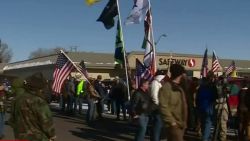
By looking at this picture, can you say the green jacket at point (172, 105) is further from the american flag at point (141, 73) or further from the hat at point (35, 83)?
the american flag at point (141, 73)

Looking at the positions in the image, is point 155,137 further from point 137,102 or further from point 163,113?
point 163,113

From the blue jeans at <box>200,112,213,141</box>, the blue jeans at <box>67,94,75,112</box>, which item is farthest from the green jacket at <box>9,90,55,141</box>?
the blue jeans at <box>67,94,75,112</box>

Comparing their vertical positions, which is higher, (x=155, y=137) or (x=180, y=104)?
(x=180, y=104)

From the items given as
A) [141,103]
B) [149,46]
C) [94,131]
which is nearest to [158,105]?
[141,103]

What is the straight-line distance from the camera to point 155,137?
11.4m

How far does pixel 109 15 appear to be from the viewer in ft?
58.2

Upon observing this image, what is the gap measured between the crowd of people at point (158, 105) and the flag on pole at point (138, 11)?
9.96 ft

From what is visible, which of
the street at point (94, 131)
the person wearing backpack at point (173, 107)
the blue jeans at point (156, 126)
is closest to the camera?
the person wearing backpack at point (173, 107)

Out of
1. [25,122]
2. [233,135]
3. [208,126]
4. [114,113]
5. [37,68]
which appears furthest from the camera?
[37,68]

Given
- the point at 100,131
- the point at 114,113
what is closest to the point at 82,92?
the point at 114,113

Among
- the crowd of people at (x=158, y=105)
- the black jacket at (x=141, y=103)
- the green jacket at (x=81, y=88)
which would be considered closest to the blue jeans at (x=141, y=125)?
the crowd of people at (x=158, y=105)

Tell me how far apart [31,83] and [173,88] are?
7.75 feet

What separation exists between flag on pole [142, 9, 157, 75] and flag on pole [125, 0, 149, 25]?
8.0 inches

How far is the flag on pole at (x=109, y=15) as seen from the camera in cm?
1767
